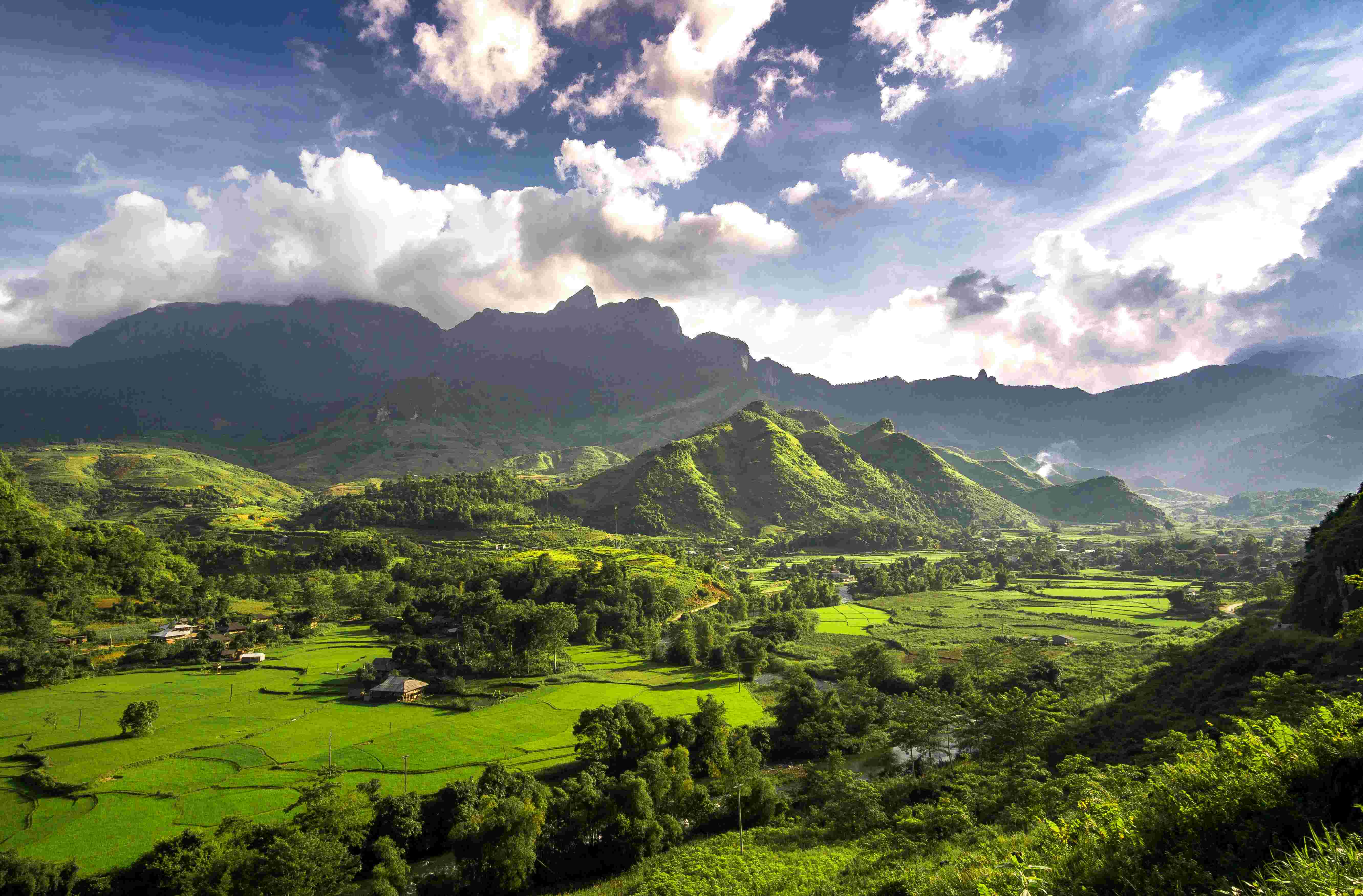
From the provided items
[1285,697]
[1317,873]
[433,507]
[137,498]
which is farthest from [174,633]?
[137,498]


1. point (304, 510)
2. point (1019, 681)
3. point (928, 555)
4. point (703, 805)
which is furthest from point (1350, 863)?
point (304, 510)

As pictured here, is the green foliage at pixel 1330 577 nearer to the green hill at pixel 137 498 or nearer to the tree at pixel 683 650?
the tree at pixel 683 650

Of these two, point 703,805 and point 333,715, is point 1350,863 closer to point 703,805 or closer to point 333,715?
point 703,805

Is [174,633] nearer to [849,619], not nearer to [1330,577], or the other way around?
[849,619]

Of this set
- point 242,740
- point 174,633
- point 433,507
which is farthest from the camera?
point 433,507

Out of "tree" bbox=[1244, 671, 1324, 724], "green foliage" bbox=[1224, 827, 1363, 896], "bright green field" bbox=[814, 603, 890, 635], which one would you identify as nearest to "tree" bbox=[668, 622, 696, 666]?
"bright green field" bbox=[814, 603, 890, 635]

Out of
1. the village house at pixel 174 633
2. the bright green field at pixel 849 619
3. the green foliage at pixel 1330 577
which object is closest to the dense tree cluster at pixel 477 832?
the green foliage at pixel 1330 577
